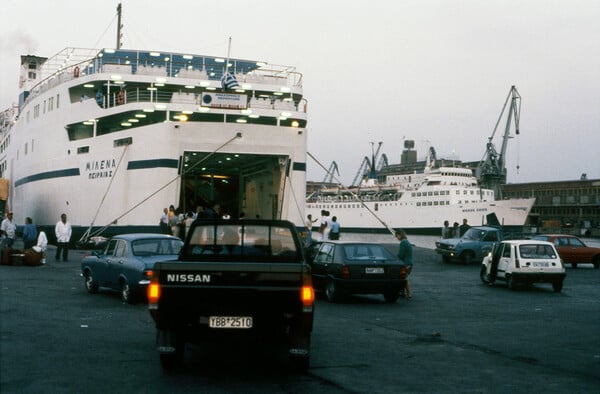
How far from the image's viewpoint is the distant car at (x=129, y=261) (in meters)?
13.3

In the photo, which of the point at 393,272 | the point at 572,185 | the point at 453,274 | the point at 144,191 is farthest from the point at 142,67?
the point at 572,185

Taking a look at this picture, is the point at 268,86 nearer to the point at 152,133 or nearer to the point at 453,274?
the point at 152,133

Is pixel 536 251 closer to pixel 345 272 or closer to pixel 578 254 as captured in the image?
pixel 345 272

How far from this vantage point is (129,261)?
13727 millimetres

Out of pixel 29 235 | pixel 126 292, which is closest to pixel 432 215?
pixel 29 235

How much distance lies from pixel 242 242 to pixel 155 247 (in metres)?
6.13

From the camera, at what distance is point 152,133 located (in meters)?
27.1

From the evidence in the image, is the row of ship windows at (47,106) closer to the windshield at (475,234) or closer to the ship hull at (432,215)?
the windshield at (475,234)

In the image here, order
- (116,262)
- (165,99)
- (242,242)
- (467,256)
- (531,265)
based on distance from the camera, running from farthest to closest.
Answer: (165,99)
(467,256)
(531,265)
(116,262)
(242,242)

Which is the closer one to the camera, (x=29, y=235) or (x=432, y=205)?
(x=29, y=235)

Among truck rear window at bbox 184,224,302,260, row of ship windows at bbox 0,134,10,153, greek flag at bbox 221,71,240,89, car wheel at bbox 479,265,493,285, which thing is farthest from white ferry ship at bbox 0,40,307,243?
truck rear window at bbox 184,224,302,260

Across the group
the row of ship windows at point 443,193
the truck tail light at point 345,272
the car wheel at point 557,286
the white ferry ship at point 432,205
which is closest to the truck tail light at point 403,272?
the truck tail light at point 345,272

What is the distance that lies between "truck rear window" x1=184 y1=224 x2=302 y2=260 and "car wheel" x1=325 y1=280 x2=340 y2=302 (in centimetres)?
644

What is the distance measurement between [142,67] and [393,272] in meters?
19.9
